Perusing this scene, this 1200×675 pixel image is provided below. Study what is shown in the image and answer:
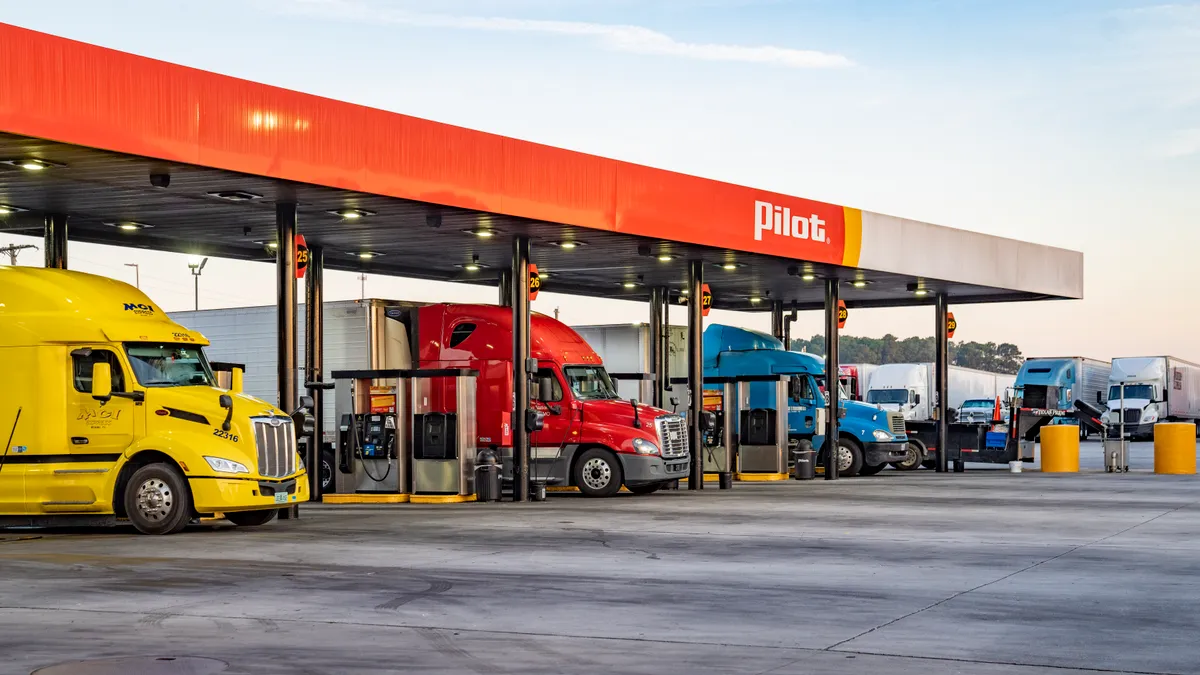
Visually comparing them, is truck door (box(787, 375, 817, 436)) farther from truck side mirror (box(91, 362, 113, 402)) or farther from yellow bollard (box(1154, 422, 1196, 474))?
truck side mirror (box(91, 362, 113, 402))

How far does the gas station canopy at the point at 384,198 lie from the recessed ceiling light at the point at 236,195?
0.18 ft

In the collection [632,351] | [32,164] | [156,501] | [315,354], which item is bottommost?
[156,501]

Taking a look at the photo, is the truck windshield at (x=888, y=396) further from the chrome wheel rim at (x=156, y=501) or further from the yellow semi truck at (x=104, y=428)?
the chrome wheel rim at (x=156, y=501)

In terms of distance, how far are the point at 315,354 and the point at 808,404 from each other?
12.1 meters

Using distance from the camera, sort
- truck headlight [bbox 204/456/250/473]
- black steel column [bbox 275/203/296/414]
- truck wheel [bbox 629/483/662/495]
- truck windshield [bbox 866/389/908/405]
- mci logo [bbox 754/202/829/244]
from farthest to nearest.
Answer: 1. truck windshield [bbox 866/389/908/405]
2. mci logo [bbox 754/202/829/244]
3. truck wheel [bbox 629/483/662/495]
4. black steel column [bbox 275/203/296/414]
5. truck headlight [bbox 204/456/250/473]

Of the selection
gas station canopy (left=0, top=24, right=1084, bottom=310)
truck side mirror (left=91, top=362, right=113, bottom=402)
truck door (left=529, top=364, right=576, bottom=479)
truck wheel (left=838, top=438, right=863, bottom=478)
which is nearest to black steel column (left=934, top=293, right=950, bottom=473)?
gas station canopy (left=0, top=24, right=1084, bottom=310)

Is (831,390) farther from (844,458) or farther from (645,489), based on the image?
(645,489)

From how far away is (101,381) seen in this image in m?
17.6

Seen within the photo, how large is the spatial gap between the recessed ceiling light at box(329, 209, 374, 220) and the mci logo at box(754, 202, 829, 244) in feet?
25.5

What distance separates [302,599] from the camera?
11.2 meters

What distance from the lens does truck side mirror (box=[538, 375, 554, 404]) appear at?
86.3 feet

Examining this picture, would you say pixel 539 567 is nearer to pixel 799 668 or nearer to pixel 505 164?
pixel 799 668

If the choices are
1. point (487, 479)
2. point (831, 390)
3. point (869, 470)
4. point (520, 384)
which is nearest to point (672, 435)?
point (520, 384)

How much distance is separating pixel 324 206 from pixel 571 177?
3878 mm
